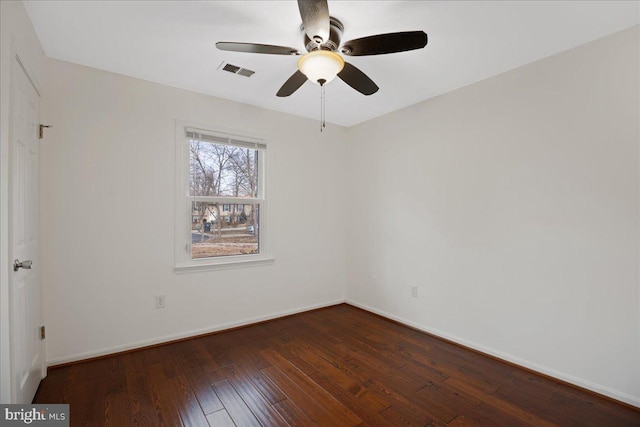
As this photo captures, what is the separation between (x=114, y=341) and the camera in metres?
2.65

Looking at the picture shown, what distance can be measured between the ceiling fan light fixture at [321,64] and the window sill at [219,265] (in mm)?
2189

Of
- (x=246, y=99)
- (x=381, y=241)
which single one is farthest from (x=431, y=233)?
(x=246, y=99)

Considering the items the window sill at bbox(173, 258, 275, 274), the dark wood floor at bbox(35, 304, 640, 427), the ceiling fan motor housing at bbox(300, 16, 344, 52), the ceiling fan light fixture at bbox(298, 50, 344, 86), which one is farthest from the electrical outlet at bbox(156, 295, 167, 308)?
the ceiling fan motor housing at bbox(300, 16, 344, 52)

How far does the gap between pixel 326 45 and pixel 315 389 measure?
94.1 inches

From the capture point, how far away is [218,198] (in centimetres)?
326

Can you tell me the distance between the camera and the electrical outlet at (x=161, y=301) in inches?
113

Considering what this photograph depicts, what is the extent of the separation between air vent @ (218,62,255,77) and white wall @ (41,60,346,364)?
0.64 m

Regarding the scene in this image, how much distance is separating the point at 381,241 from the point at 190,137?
249cm

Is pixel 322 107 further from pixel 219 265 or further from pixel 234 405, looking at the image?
pixel 234 405

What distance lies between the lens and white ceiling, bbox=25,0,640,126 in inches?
72.4

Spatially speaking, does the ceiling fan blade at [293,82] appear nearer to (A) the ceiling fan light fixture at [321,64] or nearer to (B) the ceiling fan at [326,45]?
(B) the ceiling fan at [326,45]

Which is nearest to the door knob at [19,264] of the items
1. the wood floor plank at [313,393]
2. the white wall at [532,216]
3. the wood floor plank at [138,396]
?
the wood floor plank at [138,396]

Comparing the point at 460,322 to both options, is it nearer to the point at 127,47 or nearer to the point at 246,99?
the point at 246,99

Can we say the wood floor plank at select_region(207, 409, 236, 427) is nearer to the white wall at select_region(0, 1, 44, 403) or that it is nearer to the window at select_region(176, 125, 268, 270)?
the white wall at select_region(0, 1, 44, 403)
